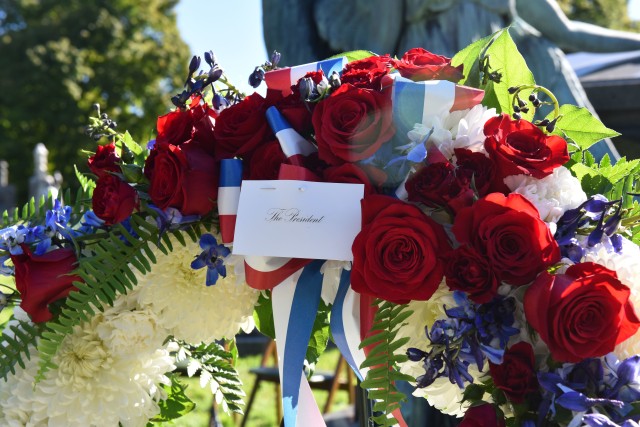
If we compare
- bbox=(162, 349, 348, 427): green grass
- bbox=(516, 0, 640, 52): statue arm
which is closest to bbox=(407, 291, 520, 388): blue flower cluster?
bbox=(516, 0, 640, 52): statue arm

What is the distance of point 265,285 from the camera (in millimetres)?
1105

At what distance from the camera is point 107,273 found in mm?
1128

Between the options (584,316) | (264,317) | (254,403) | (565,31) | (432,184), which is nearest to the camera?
(584,316)

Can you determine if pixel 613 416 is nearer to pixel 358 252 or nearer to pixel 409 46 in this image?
pixel 358 252

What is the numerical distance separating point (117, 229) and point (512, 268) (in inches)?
23.4

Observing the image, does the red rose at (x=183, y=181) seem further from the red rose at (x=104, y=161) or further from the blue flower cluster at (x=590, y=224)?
the blue flower cluster at (x=590, y=224)

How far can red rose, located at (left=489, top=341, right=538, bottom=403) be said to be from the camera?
916 millimetres

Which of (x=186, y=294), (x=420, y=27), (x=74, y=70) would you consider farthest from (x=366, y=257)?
(x=74, y=70)

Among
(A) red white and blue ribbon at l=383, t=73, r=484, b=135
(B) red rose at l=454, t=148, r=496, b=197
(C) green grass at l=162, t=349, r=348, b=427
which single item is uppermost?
(A) red white and blue ribbon at l=383, t=73, r=484, b=135

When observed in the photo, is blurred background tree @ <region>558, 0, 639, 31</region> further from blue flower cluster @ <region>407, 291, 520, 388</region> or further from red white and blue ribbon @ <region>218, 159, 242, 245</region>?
blue flower cluster @ <region>407, 291, 520, 388</region>

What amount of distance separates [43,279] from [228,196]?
315 mm

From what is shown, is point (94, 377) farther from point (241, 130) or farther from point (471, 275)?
point (471, 275)

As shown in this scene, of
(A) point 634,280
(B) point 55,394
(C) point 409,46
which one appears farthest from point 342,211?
(C) point 409,46

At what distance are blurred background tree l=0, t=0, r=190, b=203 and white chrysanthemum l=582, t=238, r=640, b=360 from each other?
18.9 m
